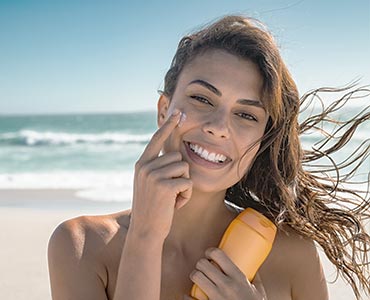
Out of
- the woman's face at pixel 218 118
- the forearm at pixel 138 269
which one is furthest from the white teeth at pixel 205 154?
the forearm at pixel 138 269

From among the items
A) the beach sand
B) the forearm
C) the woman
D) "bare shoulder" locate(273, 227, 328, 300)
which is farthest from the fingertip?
the beach sand

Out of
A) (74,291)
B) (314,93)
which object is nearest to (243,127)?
(314,93)

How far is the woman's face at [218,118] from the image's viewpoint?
7.34ft

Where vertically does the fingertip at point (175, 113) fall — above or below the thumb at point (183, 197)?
above

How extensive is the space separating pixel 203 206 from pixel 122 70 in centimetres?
3723

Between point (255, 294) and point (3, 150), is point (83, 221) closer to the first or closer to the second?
point (255, 294)

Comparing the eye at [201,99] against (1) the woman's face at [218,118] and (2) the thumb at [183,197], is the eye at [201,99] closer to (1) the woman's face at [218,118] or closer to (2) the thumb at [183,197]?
(1) the woman's face at [218,118]

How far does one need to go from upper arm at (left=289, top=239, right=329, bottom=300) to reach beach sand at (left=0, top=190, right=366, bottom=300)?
130cm

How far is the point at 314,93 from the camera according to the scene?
2791 mm

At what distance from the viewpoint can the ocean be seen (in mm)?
10367

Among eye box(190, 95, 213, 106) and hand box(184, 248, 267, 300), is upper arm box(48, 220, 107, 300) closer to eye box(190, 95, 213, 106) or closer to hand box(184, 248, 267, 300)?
hand box(184, 248, 267, 300)

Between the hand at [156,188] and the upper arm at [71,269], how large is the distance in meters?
0.30

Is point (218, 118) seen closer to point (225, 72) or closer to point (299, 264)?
point (225, 72)

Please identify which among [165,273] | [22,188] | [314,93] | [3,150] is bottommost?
[3,150]
